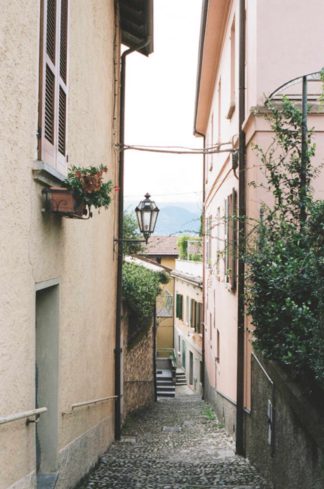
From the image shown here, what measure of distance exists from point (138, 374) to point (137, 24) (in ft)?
29.1

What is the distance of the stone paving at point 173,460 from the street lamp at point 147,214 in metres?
3.72

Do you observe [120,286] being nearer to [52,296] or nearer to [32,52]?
[52,296]

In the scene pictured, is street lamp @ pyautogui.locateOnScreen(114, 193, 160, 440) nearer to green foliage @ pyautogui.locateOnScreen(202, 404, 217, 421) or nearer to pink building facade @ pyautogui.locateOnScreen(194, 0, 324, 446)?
pink building facade @ pyautogui.locateOnScreen(194, 0, 324, 446)

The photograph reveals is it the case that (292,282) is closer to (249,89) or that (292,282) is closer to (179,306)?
(249,89)

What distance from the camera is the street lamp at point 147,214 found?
11.5 meters

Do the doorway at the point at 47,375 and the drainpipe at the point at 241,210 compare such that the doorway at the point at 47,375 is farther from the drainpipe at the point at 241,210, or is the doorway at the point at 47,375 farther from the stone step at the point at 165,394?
the stone step at the point at 165,394

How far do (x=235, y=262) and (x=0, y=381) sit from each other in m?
7.45

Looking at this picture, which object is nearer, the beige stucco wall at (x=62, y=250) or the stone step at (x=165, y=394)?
the beige stucco wall at (x=62, y=250)

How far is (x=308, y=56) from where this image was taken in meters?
9.27

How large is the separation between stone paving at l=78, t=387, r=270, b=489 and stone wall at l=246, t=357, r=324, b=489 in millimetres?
410

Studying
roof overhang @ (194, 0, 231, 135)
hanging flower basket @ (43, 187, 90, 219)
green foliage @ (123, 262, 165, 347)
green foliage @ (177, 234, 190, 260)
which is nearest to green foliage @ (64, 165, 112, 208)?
hanging flower basket @ (43, 187, 90, 219)

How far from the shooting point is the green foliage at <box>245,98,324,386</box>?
5254mm

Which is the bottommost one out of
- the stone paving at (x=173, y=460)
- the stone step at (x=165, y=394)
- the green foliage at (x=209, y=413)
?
the stone step at (x=165, y=394)

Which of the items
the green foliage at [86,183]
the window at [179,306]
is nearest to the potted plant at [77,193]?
the green foliage at [86,183]
